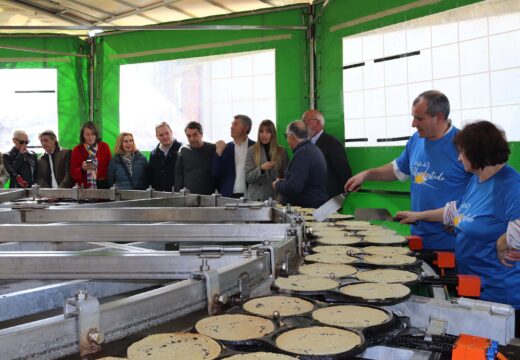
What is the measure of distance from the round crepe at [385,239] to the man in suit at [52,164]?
4.25 m

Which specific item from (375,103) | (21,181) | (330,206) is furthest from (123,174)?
(330,206)

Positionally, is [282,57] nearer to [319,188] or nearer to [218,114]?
[218,114]

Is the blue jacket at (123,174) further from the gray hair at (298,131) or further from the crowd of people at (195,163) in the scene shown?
the gray hair at (298,131)

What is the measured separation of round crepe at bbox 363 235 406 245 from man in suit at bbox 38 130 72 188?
4249 mm

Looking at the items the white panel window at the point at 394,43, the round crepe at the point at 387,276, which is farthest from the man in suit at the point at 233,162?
the round crepe at the point at 387,276

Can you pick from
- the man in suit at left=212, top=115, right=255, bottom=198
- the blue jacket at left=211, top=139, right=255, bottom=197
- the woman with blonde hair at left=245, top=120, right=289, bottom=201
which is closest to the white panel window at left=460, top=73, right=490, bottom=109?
the woman with blonde hair at left=245, top=120, right=289, bottom=201

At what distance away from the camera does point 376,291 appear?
150 cm

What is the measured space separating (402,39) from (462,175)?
8.51 ft

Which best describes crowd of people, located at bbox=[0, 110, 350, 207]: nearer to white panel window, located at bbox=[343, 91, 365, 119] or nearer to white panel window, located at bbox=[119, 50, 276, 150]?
white panel window, located at bbox=[343, 91, 365, 119]

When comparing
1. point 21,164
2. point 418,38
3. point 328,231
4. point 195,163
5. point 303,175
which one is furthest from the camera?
point 21,164

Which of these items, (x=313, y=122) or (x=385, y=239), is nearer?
(x=385, y=239)

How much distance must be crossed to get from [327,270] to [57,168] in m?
4.84

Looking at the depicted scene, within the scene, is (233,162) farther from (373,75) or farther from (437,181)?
(437,181)

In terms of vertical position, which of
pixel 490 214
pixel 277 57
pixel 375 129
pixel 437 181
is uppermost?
pixel 277 57
